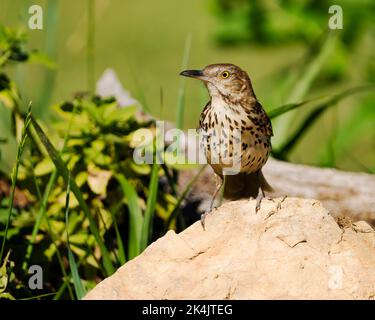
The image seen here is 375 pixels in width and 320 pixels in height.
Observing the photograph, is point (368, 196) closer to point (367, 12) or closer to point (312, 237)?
point (312, 237)

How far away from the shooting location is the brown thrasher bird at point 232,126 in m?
4.01

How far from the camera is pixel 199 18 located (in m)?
10.9

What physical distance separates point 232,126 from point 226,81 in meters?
0.22

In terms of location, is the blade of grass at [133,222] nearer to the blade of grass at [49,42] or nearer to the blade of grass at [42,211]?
the blade of grass at [42,211]

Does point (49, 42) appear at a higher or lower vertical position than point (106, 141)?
higher

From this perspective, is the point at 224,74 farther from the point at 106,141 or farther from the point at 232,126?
the point at 106,141

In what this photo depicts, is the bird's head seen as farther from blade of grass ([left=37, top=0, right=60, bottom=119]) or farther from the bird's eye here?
blade of grass ([left=37, top=0, right=60, bottom=119])

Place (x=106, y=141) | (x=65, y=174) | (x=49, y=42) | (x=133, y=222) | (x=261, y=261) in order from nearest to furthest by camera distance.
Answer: (x=261, y=261) < (x=65, y=174) < (x=133, y=222) < (x=106, y=141) < (x=49, y=42)

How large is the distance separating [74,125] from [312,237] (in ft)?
4.50

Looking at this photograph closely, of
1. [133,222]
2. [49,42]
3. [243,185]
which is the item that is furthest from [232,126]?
[49,42]

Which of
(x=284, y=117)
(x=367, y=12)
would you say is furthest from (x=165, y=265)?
(x=367, y=12)

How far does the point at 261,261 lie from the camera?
3.49 m

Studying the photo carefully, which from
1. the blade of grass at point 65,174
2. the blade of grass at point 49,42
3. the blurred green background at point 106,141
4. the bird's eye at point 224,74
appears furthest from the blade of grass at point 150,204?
the blade of grass at point 49,42

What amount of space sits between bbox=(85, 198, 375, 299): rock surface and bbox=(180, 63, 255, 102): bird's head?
0.66 metres
